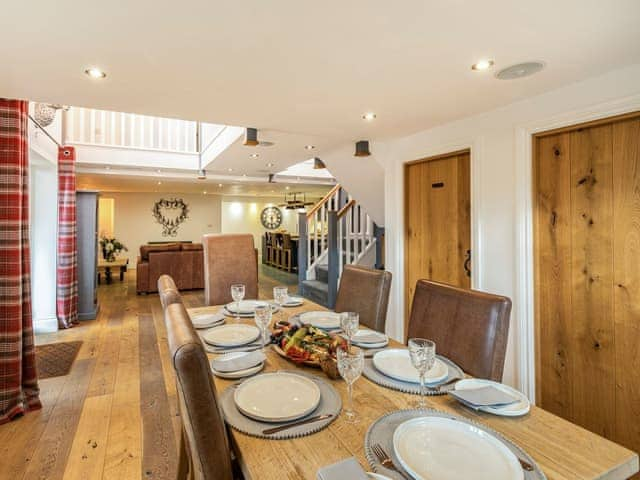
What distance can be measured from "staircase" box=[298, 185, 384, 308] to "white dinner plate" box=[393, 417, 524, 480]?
3.82 metres

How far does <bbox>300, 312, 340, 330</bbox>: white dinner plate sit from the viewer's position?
71.8 inches

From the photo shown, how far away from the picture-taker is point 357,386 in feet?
3.93

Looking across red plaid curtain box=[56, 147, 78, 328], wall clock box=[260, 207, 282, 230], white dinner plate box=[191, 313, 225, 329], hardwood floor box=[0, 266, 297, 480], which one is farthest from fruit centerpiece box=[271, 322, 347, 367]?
wall clock box=[260, 207, 282, 230]

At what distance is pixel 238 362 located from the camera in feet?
4.35

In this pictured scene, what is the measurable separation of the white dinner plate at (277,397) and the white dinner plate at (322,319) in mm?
617

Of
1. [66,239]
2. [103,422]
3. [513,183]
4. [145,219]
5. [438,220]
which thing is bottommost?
[103,422]

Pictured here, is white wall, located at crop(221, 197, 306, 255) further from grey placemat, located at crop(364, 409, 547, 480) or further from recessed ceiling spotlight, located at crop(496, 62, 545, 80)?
grey placemat, located at crop(364, 409, 547, 480)

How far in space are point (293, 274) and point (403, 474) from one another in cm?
732

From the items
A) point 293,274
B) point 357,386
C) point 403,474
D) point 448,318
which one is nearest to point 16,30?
point 357,386

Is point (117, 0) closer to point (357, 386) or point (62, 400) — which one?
point (357, 386)

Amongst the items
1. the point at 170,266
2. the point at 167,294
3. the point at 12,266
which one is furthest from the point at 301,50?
the point at 170,266

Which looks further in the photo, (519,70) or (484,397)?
(519,70)

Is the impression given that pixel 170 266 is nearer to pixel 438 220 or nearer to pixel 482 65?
pixel 438 220

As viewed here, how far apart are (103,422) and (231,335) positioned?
1.31 metres
